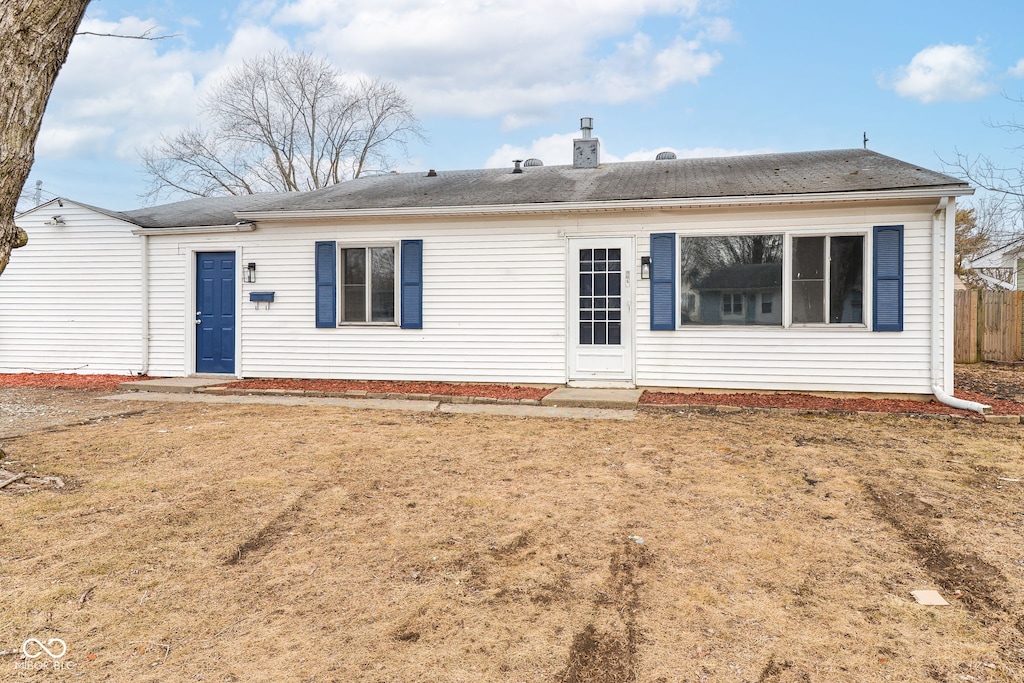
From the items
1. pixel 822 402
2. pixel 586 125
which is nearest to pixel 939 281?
pixel 822 402

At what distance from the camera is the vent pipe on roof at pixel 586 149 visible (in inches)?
447

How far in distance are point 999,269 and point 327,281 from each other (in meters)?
22.8

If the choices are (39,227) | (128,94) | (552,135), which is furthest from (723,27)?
(128,94)

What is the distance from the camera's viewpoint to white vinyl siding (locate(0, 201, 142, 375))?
1025cm

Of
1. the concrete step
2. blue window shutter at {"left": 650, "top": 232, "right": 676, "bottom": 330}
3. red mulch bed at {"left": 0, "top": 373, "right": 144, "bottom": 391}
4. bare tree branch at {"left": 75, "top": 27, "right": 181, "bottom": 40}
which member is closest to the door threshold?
blue window shutter at {"left": 650, "top": 232, "right": 676, "bottom": 330}

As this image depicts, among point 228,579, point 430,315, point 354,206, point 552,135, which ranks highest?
point 552,135

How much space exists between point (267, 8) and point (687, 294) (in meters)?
16.5

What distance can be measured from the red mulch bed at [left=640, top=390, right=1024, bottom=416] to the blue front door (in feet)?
22.2

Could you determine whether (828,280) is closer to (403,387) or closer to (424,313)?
(424,313)

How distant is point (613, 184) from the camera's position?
31.2 feet

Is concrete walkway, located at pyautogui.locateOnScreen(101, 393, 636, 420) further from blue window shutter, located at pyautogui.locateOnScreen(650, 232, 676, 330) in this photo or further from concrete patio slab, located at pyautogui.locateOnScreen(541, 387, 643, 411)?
blue window shutter, located at pyautogui.locateOnScreen(650, 232, 676, 330)

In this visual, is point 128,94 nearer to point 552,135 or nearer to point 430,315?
point 552,135

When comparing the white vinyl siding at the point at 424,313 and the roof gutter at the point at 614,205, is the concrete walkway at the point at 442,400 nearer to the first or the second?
the white vinyl siding at the point at 424,313

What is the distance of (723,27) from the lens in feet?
43.4
